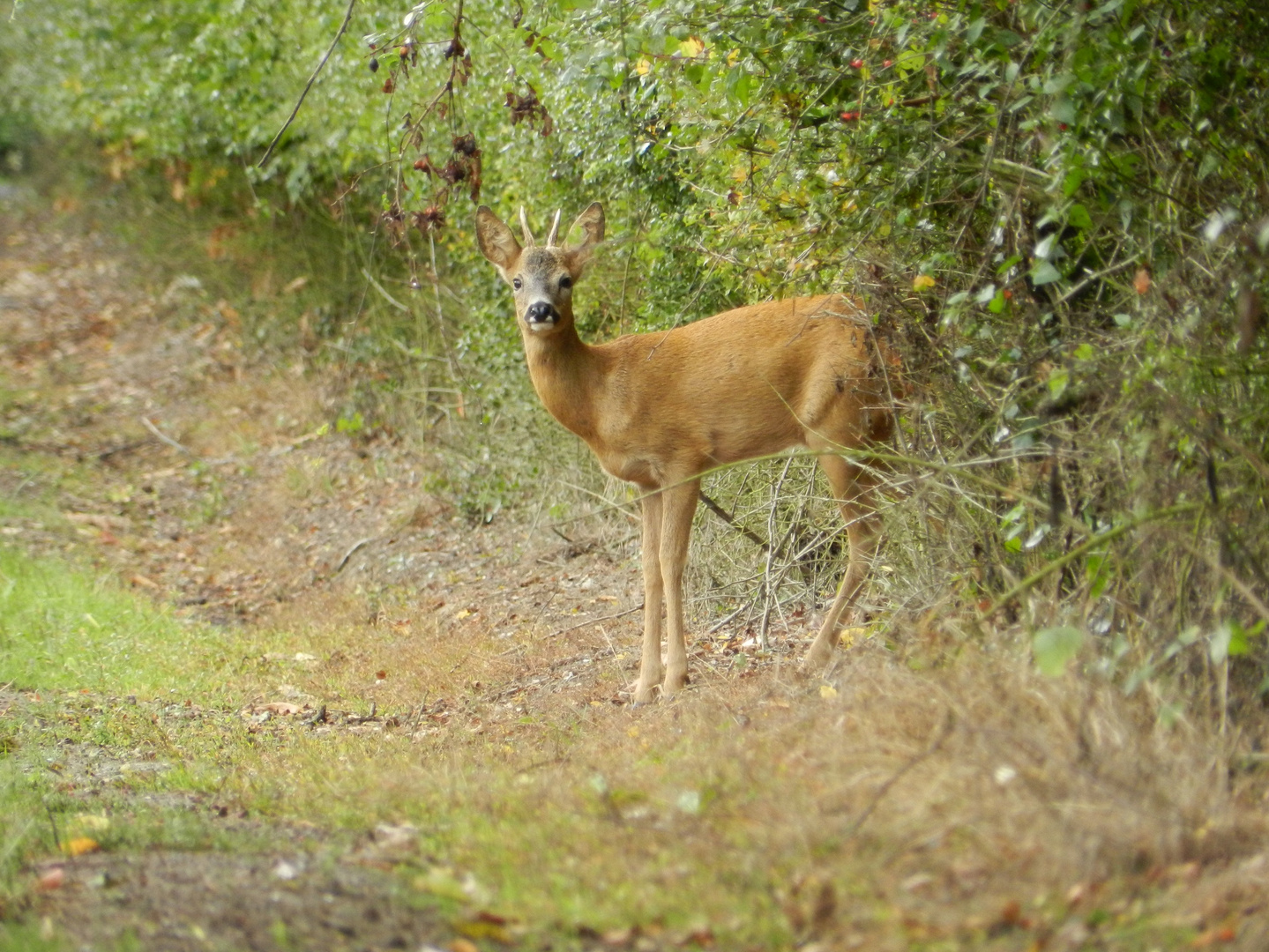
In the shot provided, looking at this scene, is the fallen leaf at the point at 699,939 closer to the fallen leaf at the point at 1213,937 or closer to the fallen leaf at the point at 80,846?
the fallen leaf at the point at 1213,937

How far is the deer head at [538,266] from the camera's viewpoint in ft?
22.9

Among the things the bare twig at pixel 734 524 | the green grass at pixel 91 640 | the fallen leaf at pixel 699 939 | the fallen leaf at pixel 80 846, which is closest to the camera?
the fallen leaf at pixel 699 939

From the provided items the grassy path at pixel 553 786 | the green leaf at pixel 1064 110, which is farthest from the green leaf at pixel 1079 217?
the grassy path at pixel 553 786

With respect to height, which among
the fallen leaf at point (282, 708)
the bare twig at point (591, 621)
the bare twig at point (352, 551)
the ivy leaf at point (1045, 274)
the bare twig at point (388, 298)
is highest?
the ivy leaf at point (1045, 274)

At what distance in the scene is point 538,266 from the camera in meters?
7.10

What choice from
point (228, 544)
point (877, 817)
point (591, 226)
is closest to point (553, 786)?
point (877, 817)

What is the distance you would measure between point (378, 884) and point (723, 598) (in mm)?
4470

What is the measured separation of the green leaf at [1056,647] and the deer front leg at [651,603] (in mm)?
3107

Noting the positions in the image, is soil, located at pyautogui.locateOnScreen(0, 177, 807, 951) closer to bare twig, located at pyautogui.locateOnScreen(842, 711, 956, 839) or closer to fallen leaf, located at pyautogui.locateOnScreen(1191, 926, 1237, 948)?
bare twig, located at pyautogui.locateOnScreen(842, 711, 956, 839)

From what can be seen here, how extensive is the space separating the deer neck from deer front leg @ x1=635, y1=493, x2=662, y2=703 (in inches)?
20.1

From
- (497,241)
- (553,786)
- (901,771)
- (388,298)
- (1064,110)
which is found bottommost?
(553,786)

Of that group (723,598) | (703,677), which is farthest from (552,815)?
(723,598)

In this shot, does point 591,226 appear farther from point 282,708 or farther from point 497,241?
point 282,708

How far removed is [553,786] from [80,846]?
1521 mm
